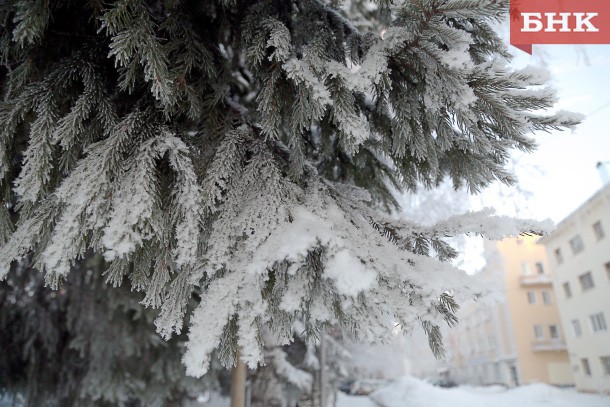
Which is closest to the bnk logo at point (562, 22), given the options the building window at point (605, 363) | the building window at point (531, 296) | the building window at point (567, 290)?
Result: the building window at point (605, 363)

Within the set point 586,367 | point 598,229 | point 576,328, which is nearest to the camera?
point 598,229

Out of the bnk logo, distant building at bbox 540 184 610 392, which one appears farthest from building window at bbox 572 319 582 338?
the bnk logo

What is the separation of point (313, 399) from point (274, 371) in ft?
10.3

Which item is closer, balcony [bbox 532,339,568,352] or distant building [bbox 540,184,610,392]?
distant building [bbox 540,184,610,392]

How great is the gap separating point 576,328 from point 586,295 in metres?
1.81

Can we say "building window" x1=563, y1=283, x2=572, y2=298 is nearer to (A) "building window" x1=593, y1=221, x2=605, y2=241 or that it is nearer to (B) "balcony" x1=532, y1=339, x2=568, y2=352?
(A) "building window" x1=593, y1=221, x2=605, y2=241

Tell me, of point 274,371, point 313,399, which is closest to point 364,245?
point 274,371

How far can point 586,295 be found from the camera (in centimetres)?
1523

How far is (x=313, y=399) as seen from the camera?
9180mm

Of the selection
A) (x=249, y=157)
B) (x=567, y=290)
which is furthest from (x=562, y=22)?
(x=567, y=290)

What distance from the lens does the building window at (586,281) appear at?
47.1 feet

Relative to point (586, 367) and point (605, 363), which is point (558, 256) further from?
point (605, 363)

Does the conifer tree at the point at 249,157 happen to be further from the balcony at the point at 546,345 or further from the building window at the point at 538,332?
the building window at the point at 538,332

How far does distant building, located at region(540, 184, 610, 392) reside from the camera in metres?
11.8
